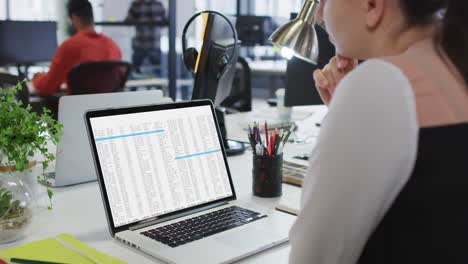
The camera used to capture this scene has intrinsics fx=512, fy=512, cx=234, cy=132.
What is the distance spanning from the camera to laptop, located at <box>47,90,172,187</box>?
134 centimetres

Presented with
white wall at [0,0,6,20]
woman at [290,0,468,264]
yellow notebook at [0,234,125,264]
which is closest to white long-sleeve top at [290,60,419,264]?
woman at [290,0,468,264]

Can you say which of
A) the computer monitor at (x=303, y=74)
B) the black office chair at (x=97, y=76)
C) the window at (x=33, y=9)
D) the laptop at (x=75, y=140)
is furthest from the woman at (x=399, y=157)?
the window at (x=33, y=9)

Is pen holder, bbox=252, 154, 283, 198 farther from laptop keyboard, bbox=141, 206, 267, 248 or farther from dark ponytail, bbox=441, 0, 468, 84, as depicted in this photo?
dark ponytail, bbox=441, 0, 468, 84

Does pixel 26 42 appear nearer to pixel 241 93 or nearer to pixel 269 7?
pixel 241 93

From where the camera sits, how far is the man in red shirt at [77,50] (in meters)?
3.85

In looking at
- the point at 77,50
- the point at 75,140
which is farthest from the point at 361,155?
the point at 77,50

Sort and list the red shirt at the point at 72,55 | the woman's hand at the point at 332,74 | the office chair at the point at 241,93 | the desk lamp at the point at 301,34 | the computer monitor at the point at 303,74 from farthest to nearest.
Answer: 1. the red shirt at the point at 72,55
2. the office chair at the point at 241,93
3. the computer monitor at the point at 303,74
4. the desk lamp at the point at 301,34
5. the woman's hand at the point at 332,74

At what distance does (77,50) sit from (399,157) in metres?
3.57

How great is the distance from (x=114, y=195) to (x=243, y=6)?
7.25 m

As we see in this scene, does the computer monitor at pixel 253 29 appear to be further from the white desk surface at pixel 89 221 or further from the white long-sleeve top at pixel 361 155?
the white long-sleeve top at pixel 361 155

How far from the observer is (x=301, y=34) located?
1589 millimetres

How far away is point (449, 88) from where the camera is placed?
0.67 m

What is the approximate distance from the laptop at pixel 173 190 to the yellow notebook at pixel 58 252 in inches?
2.8

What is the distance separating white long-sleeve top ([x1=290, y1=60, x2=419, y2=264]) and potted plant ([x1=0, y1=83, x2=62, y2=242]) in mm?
643
